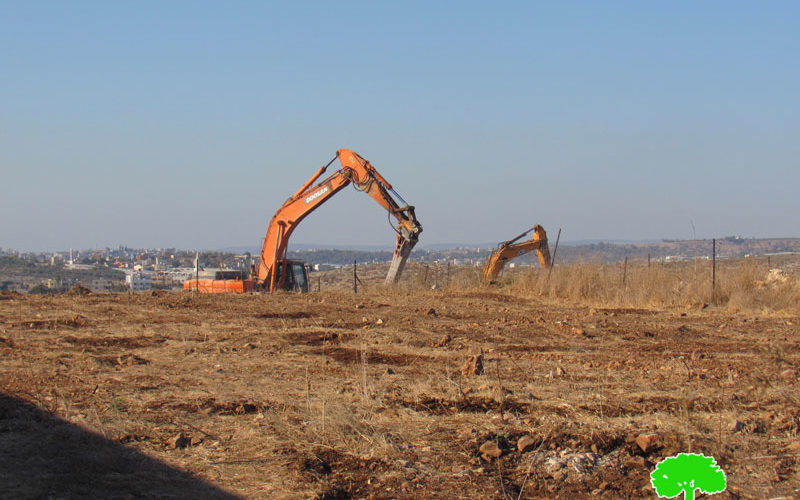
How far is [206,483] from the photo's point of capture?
5.06m

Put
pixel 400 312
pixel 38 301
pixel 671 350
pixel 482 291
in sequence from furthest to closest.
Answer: pixel 482 291 < pixel 38 301 < pixel 400 312 < pixel 671 350

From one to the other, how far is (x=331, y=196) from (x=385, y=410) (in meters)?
18.1

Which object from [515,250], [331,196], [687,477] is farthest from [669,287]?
[687,477]

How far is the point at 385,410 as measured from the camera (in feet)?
22.6

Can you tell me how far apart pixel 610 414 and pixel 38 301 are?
14568mm

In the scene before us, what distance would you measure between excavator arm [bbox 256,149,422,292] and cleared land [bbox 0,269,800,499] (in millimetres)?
10923

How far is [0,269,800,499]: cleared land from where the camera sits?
202 inches

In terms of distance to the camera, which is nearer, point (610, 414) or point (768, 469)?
point (768, 469)

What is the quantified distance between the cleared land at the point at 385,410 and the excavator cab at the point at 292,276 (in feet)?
40.4

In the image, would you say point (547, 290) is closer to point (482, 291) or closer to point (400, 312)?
point (482, 291)

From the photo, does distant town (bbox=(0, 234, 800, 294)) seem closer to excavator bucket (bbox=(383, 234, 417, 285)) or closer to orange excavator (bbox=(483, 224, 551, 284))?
orange excavator (bbox=(483, 224, 551, 284))

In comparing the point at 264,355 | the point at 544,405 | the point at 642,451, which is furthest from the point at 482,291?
the point at 642,451

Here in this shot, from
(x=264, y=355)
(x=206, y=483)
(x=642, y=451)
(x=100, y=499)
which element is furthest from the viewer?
(x=264, y=355)

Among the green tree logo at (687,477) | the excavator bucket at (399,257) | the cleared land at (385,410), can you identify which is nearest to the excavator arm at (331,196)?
the excavator bucket at (399,257)
